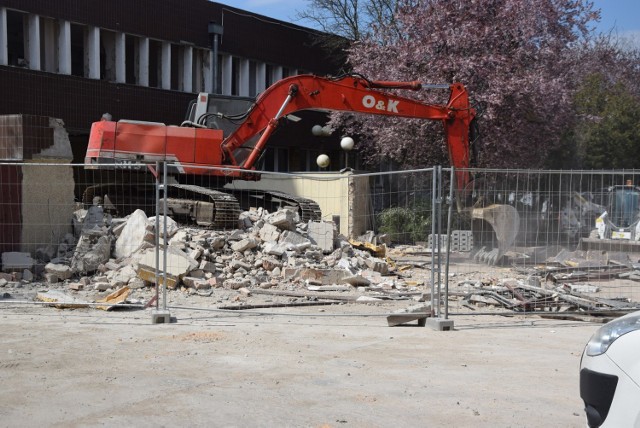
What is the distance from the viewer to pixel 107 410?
5.48 metres

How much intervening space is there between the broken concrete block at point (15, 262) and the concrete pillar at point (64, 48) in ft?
36.5

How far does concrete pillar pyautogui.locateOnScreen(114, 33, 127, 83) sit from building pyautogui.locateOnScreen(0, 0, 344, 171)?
0.03 meters

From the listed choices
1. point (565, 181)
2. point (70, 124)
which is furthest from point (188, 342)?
point (70, 124)

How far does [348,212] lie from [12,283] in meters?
9.54

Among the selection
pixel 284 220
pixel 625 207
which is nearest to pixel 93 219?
pixel 284 220

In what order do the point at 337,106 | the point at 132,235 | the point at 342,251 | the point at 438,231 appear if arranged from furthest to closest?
the point at 337,106
the point at 342,251
the point at 132,235
the point at 438,231

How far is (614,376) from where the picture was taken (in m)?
4.15

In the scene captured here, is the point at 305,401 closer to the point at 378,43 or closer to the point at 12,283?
the point at 12,283

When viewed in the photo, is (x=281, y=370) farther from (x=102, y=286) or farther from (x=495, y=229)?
(x=495, y=229)

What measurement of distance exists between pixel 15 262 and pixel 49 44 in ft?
38.7

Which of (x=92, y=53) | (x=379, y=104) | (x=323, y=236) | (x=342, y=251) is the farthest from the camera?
(x=92, y=53)

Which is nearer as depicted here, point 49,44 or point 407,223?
point 407,223

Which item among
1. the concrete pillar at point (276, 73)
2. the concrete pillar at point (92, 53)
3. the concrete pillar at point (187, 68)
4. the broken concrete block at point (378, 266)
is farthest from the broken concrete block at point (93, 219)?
the concrete pillar at point (276, 73)

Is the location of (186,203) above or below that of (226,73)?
below
